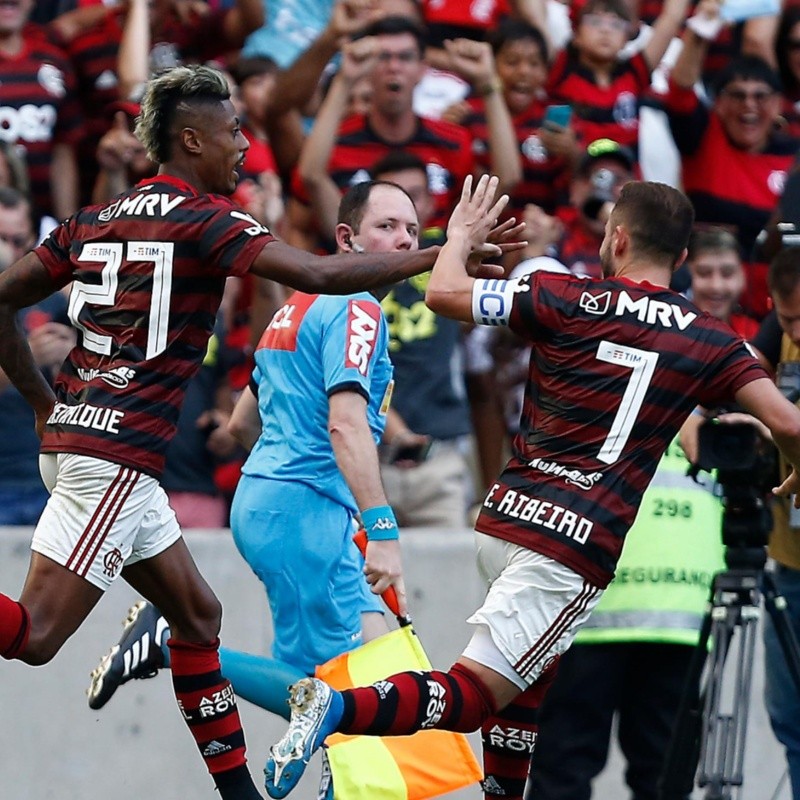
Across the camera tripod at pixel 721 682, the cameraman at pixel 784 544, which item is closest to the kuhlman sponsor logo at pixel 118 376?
the camera tripod at pixel 721 682

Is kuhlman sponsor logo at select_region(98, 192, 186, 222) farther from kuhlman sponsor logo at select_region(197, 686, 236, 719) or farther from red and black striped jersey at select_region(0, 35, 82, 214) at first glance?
red and black striped jersey at select_region(0, 35, 82, 214)

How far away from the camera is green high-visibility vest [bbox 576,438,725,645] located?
668 centimetres

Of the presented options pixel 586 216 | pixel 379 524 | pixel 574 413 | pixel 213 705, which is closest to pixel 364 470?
pixel 379 524

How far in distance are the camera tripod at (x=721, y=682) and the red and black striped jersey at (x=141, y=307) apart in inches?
82.6

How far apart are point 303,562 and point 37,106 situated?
152 inches

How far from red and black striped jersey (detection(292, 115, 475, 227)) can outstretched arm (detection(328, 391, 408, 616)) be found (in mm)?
3020

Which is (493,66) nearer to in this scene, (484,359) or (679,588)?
(484,359)

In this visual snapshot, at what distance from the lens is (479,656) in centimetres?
555

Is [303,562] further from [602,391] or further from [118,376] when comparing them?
[602,391]

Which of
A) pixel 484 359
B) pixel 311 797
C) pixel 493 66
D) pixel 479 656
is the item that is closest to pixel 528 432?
pixel 479 656

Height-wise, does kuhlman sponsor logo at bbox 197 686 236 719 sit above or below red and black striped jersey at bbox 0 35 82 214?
below

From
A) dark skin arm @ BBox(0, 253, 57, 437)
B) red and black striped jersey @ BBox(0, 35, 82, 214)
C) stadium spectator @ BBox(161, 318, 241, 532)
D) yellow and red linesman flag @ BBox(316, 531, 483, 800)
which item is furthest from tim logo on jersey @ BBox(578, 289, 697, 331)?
red and black striped jersey @ BBox(0, 35, 82, 214)

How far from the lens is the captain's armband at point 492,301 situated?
17.6ft

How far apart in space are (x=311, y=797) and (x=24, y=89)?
408cm
